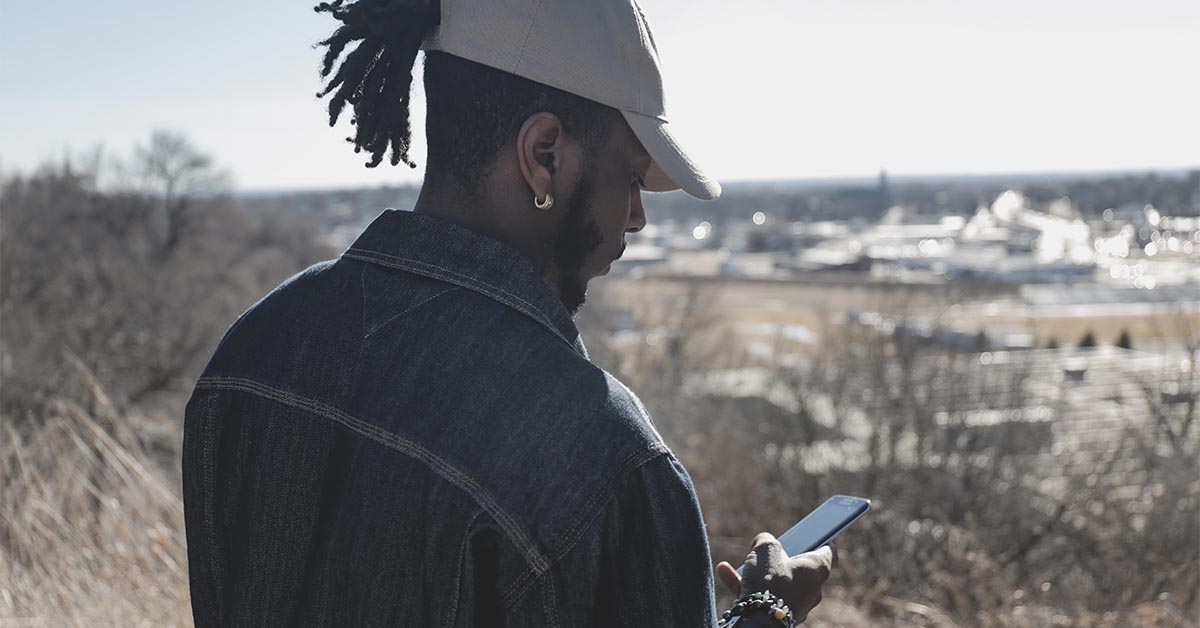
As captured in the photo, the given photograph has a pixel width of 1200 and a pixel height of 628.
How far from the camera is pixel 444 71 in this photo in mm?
1682

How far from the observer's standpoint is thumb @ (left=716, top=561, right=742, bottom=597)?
172 centimetres

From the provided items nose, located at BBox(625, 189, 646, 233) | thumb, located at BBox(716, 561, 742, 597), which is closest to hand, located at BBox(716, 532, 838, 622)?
thumb, located at BBox(716, 561, 742, 597)

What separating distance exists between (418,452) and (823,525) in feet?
2.73

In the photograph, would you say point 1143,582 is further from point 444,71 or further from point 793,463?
point 444,71

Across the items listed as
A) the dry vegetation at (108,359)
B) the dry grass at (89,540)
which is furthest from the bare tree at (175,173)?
the dry grass at (89,540)

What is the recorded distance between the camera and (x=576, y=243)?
5.47ft

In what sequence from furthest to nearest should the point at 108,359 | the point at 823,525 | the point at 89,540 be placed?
the point at 108,359
the point at 89,540
the point at 823,525

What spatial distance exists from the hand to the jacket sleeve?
315mm

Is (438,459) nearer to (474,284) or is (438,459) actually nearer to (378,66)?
(474,284)

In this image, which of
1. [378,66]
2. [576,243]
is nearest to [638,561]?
[576,243]

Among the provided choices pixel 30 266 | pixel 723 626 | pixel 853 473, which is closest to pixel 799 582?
pixel 723 626

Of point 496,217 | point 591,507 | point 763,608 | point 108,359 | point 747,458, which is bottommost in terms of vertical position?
point 747,458

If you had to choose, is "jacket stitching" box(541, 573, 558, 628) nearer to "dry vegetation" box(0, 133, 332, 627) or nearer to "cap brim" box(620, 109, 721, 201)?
"cap brim" box(620, 109, 721, 201)

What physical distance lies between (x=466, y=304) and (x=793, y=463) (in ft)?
75.0
